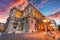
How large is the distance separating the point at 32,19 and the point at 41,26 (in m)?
2.81

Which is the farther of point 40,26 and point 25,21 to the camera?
point 40,26

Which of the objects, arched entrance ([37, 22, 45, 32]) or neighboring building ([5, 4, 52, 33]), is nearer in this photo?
neighboring building ([5, 4, 52, 33])

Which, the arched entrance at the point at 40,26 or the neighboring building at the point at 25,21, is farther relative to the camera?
the arched entrance at the point at 40,26

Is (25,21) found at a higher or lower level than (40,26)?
higher

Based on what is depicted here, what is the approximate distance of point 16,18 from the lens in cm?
1647

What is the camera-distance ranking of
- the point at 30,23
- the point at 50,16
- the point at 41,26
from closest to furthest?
the point at 30,23
the point at 50,16
the point at 41,26

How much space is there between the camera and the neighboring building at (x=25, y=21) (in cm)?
1502

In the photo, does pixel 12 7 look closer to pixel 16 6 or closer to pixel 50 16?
pixel 16 6

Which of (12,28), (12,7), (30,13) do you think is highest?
(12,7)

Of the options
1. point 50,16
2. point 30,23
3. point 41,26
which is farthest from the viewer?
point 41,26

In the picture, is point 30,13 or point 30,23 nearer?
point 30,23

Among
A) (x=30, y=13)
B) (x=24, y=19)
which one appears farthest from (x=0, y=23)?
(x=30, y=13)

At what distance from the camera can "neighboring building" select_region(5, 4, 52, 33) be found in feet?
49.3

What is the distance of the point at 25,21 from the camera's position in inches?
620
